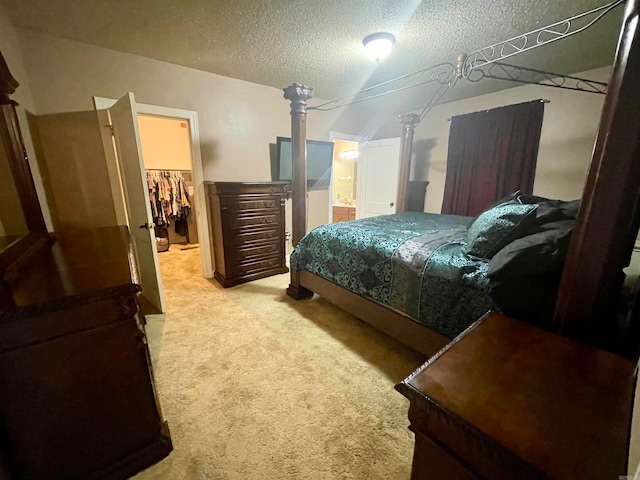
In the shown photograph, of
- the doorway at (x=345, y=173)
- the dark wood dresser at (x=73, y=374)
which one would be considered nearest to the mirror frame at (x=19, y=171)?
the dark wood dresser at (x=73, y=374)

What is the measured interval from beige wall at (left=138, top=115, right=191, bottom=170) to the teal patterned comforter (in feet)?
12.1

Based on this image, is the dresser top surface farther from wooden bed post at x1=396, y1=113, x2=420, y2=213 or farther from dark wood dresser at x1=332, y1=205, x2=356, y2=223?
dark wood dresser at x1=332, y1=205, x2=356, y2=223

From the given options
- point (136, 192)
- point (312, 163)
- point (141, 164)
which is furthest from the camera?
point (312, 163)

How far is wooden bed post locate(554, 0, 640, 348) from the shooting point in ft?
2.59

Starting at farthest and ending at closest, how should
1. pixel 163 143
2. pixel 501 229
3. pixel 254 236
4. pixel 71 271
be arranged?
pixel 163 143
pixel 254 236
pixel 501 229
pixel 71 271

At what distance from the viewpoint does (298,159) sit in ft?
9.04

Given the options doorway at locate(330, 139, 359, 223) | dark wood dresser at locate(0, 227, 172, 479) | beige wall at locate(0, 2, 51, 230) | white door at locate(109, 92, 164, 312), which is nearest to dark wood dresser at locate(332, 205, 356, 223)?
doorway at locate(330, 139, 359, 223)

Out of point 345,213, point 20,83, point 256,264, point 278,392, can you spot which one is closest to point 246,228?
point 256,264

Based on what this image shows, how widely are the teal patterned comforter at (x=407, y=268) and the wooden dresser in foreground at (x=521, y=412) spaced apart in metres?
0.54

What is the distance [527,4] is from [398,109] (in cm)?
288

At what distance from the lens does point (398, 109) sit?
4.57 meters

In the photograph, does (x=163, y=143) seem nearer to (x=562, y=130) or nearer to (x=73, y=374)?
(x=73, y=374)

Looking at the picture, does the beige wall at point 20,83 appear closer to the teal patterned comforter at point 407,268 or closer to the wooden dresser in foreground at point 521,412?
the teal patterned comforter at point 407,268

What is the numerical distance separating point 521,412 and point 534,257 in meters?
0.77
